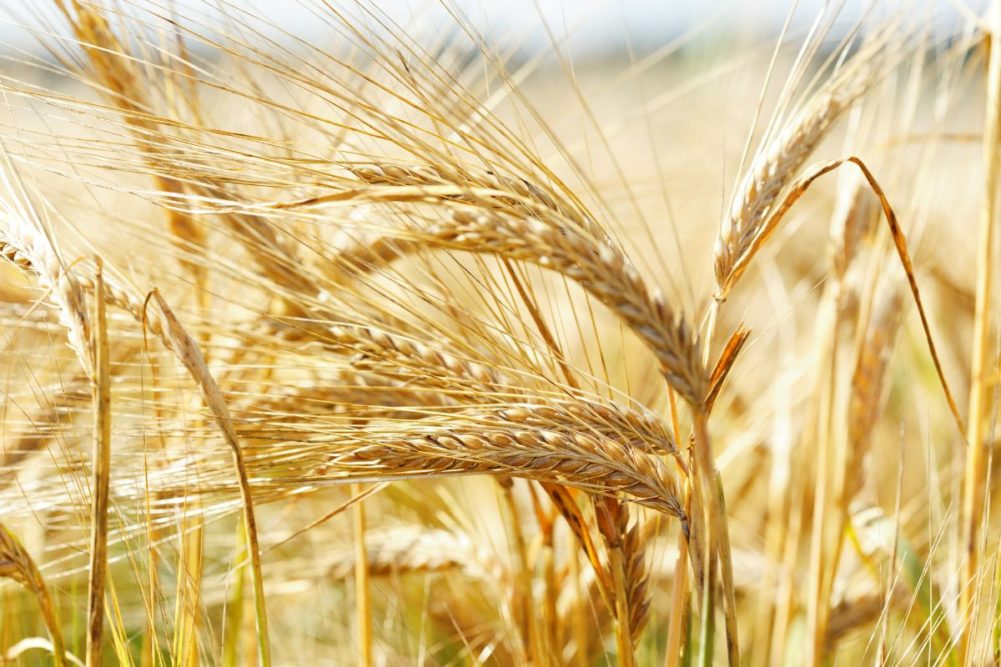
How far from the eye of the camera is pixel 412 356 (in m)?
0.61

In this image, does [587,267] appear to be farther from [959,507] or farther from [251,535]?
[959,507]

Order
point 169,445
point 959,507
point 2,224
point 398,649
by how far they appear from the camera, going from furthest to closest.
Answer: point 959,507 < point 398,649 < point 169,445 < point 2,224

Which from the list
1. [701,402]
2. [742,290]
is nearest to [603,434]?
[701,402]

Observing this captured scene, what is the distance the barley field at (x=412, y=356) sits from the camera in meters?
0.53

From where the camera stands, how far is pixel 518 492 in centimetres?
147

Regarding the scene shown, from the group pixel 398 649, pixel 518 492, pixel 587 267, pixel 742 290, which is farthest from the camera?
pixel 742 290

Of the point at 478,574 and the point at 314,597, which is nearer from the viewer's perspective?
the point at 478,574

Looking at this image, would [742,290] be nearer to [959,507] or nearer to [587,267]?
[959,507]

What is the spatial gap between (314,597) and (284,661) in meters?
0.19

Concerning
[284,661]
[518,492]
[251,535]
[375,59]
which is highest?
[375,59]

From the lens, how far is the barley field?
0.53m

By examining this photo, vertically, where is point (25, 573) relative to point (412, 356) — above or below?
below

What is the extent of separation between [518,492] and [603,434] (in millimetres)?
913

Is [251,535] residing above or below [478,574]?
above
